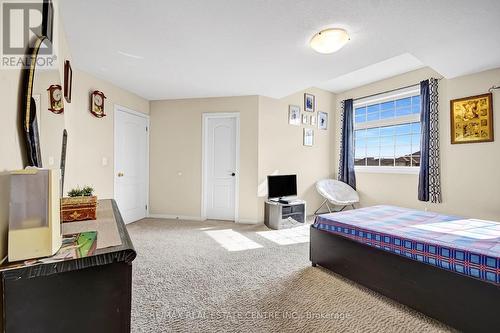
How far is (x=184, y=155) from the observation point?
185 inches

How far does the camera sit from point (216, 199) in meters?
4.65

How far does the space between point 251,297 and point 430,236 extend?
1.56m

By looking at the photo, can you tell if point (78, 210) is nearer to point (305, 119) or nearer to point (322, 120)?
point (305, 119)

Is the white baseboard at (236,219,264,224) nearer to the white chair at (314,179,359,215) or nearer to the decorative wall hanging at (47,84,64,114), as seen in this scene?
the white chair at (314,179,359,215)

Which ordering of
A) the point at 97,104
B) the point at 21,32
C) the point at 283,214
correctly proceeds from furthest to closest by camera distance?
the point at 283,214 < the point at 97,104 < the point at 21,32

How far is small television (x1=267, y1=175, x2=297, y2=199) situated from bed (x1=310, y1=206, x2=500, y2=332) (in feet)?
5.47

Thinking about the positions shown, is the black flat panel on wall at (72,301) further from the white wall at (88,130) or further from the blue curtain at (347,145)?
the blue curtain at (347,145)

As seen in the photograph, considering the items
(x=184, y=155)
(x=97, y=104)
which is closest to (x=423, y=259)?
(x=184, y=155)

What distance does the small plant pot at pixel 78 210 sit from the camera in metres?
1.45

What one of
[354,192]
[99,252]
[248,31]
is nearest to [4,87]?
[99,252]

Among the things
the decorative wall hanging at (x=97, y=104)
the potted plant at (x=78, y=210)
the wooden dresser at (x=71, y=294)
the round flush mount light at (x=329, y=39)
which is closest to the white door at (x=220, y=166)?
the decorative wall hanging at (x=97, y=104)

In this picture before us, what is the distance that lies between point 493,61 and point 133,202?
19.1ft

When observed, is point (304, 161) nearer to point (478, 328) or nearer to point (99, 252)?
point (478, 328)

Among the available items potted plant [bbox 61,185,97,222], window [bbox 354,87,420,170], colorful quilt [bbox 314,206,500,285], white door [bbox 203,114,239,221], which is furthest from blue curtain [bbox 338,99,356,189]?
potted plant [bbox 61,185,97,222]
